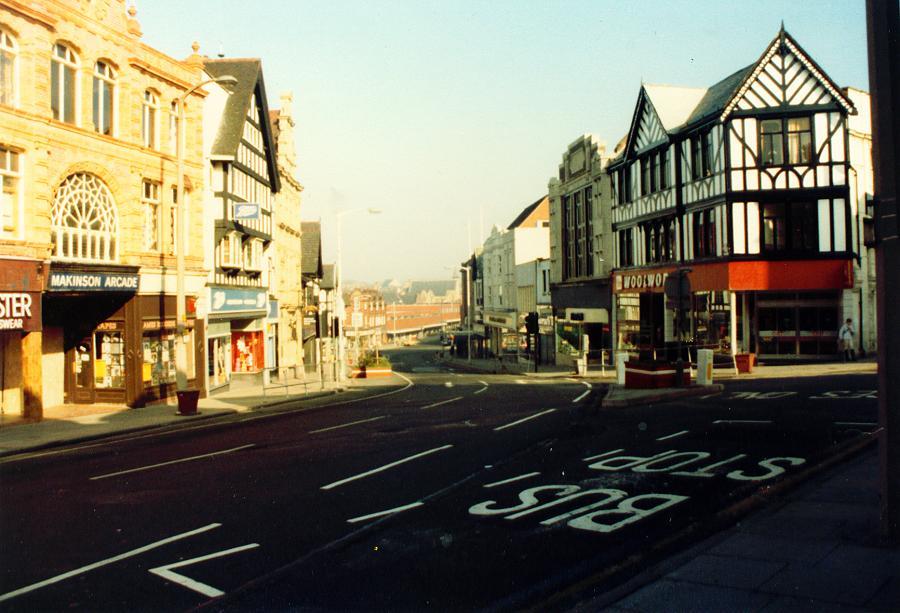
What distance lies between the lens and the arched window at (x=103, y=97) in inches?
966

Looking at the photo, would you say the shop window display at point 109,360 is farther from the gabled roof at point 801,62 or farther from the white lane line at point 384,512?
the gabled roof at point 801,62

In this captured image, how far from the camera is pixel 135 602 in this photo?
6879 millimetres

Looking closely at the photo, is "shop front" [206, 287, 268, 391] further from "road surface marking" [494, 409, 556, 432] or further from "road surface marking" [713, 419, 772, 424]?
"road surface marking" [713, 419, 772, 424]

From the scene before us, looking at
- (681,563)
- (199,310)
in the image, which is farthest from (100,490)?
(199,310)

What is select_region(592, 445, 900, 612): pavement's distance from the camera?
20.2 feet

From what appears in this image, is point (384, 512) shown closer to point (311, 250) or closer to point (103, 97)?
point (103, 97)

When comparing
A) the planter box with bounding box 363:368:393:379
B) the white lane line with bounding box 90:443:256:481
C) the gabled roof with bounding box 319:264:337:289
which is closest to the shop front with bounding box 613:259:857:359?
the planter box with bounding box 363:368:393:379

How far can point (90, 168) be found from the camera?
23938 mm

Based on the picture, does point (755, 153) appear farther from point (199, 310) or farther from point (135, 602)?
point (135, 602)

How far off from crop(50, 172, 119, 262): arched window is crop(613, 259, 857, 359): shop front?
21.2m

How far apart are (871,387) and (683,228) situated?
17290 millimetres

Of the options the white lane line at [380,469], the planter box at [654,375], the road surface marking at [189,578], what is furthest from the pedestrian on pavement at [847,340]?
the road surface marking at [189,578]

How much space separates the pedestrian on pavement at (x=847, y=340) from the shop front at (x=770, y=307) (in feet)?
3.93

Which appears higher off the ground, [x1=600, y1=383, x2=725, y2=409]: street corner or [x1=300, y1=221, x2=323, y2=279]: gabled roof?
[x1=300, y1=221, x2=323, y2=279]: gabled roof
